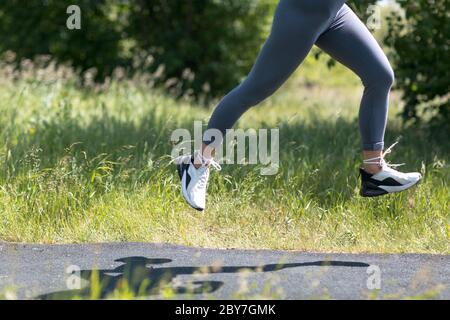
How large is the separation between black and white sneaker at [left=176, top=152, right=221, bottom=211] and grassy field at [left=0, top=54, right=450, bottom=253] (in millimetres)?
342

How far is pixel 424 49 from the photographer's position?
693 cm

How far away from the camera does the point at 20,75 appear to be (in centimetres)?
955

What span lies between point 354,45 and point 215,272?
1.33 meters

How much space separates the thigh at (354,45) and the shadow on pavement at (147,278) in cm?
98

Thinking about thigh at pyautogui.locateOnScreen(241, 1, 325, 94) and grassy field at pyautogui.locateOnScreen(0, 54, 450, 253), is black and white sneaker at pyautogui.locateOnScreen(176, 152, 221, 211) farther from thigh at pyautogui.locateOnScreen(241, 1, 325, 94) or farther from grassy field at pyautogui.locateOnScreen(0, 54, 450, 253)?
thigh at pyautogui.locateOnScreen(241, 1, 325, 94)

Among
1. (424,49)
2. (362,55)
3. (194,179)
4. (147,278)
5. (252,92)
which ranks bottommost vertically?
(147,278)

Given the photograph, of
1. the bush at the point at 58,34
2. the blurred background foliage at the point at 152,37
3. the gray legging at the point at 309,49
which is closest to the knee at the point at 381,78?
the gray legging at the point at 309,49

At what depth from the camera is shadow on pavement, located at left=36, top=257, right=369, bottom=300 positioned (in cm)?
358

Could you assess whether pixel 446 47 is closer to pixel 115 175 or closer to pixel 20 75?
pixel 115 175

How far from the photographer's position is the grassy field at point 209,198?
15.4 ft

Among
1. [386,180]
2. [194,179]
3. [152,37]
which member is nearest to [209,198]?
[194,179]

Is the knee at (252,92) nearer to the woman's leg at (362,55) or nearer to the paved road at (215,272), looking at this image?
the woman's leg at (362,55)

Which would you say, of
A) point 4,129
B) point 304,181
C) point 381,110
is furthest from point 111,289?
point 4,129

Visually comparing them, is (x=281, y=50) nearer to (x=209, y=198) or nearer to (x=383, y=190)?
(x=383, y=190)
